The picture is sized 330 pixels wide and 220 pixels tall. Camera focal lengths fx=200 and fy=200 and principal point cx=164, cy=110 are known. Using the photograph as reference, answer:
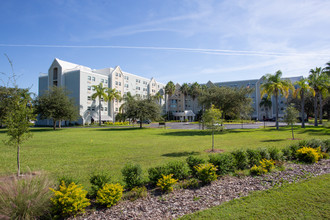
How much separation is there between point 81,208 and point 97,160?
257 inches

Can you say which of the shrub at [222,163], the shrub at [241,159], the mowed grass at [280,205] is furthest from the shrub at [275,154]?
the mowed grass at [280,205]

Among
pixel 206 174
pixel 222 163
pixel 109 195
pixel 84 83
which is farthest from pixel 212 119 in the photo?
pixel 84 83

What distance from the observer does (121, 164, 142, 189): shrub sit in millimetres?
6267

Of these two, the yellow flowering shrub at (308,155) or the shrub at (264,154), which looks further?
the yellow flowering shrub at (308,155)

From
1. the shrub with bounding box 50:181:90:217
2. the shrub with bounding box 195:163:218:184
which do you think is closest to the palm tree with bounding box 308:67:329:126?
the shrub with bounding box 195:163:218:184

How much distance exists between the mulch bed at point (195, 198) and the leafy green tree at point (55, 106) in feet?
121

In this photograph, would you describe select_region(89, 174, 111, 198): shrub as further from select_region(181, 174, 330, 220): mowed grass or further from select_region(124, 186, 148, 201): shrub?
select_region(181, 174, 330, 220): mowed grass

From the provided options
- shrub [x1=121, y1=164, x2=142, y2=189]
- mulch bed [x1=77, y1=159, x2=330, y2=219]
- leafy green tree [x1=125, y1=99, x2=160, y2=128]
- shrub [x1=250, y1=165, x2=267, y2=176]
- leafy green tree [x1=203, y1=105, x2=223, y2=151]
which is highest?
leafy green tree [x1=125, y1=99, x2=160, y2=128]

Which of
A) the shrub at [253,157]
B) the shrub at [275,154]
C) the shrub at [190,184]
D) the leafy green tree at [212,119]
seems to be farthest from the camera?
the leafy green tree at [212,119]

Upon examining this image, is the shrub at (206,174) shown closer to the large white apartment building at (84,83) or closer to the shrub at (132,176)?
the shrub at (132,176)

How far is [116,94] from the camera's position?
60.3 meters

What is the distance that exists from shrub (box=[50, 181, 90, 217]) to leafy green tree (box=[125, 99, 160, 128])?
34.1 m

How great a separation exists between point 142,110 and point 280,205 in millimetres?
35056

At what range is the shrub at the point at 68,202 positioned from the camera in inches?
184
